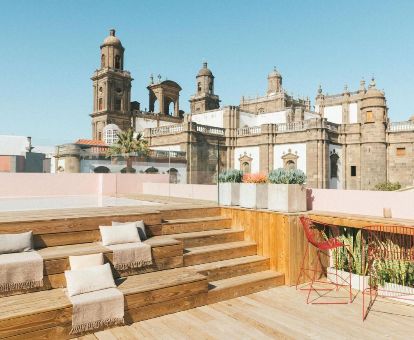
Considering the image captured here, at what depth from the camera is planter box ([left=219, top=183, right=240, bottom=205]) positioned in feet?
26.7

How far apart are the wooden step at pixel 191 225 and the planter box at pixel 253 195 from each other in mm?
605

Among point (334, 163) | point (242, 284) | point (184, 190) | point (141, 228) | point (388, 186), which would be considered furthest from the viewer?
point (334, 163)

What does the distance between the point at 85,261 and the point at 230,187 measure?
408cm

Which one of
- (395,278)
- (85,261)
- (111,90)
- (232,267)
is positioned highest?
(111,90)

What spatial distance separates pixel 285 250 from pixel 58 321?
13.9 feet

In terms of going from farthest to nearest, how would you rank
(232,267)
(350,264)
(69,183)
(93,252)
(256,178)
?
(69,183) → (256,178) → (350,264) → (232,267) → (93,252)

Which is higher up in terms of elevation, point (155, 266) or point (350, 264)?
point (155, 266)

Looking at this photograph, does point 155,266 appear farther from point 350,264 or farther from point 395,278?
point 395,278

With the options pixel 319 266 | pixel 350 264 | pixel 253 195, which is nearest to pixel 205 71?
pixel 253 195

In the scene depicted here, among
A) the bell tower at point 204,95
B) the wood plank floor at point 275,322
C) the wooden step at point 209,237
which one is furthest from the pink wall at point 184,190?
the bell tower at point 204,95

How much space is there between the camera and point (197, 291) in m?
5.43

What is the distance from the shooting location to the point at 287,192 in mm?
7039

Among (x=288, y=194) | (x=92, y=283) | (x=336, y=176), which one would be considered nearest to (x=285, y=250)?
(x=288, y=194)

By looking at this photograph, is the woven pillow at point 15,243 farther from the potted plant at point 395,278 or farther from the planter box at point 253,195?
the potted plant at point 395,278
